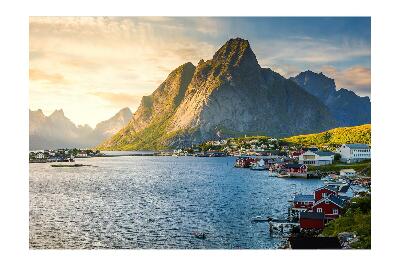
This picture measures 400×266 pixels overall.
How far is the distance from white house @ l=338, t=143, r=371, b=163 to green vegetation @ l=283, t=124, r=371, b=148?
28 cm

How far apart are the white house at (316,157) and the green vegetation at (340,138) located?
63 centimetres

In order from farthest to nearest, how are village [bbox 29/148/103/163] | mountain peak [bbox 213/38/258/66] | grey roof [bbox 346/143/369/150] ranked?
village [bbox 29/148/103/163] → grey roof [bbox 346/143/369/150] → mountain peak [bbox 213/38/258/66]

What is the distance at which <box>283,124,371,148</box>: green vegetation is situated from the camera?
22509mm

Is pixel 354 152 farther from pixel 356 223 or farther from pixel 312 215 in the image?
pixel 356 223

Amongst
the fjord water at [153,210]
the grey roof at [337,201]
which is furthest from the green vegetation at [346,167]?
the grey roof at [337,201]

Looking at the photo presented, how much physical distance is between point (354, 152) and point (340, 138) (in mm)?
6328

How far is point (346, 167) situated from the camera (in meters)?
24.5

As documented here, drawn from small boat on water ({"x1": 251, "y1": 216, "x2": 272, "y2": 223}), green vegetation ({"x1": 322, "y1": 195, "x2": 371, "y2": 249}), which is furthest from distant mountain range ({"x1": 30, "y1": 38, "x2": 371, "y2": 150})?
green vegetation ({"x1": 322, "y1": 195, "x2": 371, "y2": 249})

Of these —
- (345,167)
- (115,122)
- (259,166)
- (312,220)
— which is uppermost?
(115,122)

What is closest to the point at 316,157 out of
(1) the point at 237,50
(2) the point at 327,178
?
(2) the point at 327,178

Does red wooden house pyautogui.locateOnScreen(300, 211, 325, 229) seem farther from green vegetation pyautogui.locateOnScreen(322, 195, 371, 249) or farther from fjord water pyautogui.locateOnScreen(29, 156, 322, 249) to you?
fjord water pyautogui.locateOnScreen(29, 156, 322, 249)

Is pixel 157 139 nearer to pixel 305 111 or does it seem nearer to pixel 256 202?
pixel 305 111
